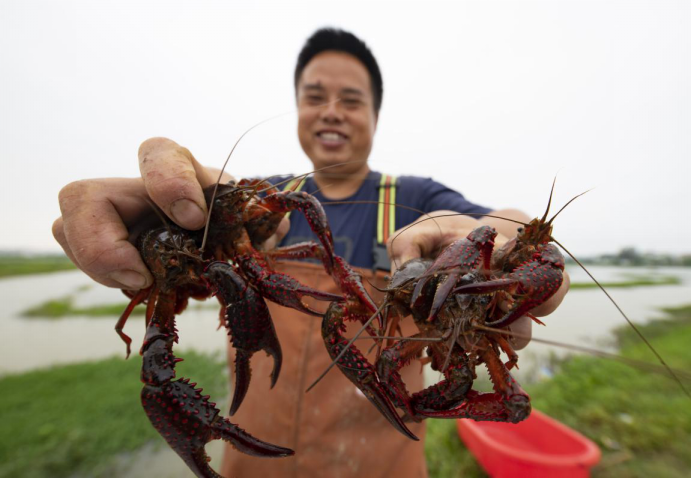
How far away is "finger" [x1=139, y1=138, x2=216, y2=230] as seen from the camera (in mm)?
1298

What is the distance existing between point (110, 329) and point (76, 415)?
5334 millimetres

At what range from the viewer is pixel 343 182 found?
3133 mm

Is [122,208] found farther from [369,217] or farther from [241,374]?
[369,217]

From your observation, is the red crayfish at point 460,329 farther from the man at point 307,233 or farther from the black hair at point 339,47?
the black hair at point 339,47

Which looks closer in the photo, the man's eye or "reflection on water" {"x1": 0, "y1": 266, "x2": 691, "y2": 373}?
the man's eye

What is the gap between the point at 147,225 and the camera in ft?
5.14

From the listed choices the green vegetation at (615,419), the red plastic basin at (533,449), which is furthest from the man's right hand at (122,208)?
the green vegetation at (615,419)

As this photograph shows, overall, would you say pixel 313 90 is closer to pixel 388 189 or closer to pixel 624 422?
pixel 388 189

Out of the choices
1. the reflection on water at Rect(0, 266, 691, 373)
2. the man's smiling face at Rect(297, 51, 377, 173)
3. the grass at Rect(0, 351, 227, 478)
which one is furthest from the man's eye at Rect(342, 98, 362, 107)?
the reflection on water at Rect(0, 266, 691, 373)

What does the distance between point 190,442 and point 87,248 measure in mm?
878

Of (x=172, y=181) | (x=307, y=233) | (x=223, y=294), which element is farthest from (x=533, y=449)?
(x=172, y=181)

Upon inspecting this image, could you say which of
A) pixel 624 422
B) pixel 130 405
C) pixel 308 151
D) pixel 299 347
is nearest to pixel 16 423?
pixel 130 405

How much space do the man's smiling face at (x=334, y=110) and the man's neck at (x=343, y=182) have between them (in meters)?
0.24

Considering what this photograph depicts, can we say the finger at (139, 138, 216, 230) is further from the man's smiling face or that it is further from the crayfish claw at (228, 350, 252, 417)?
the man's smiling face
